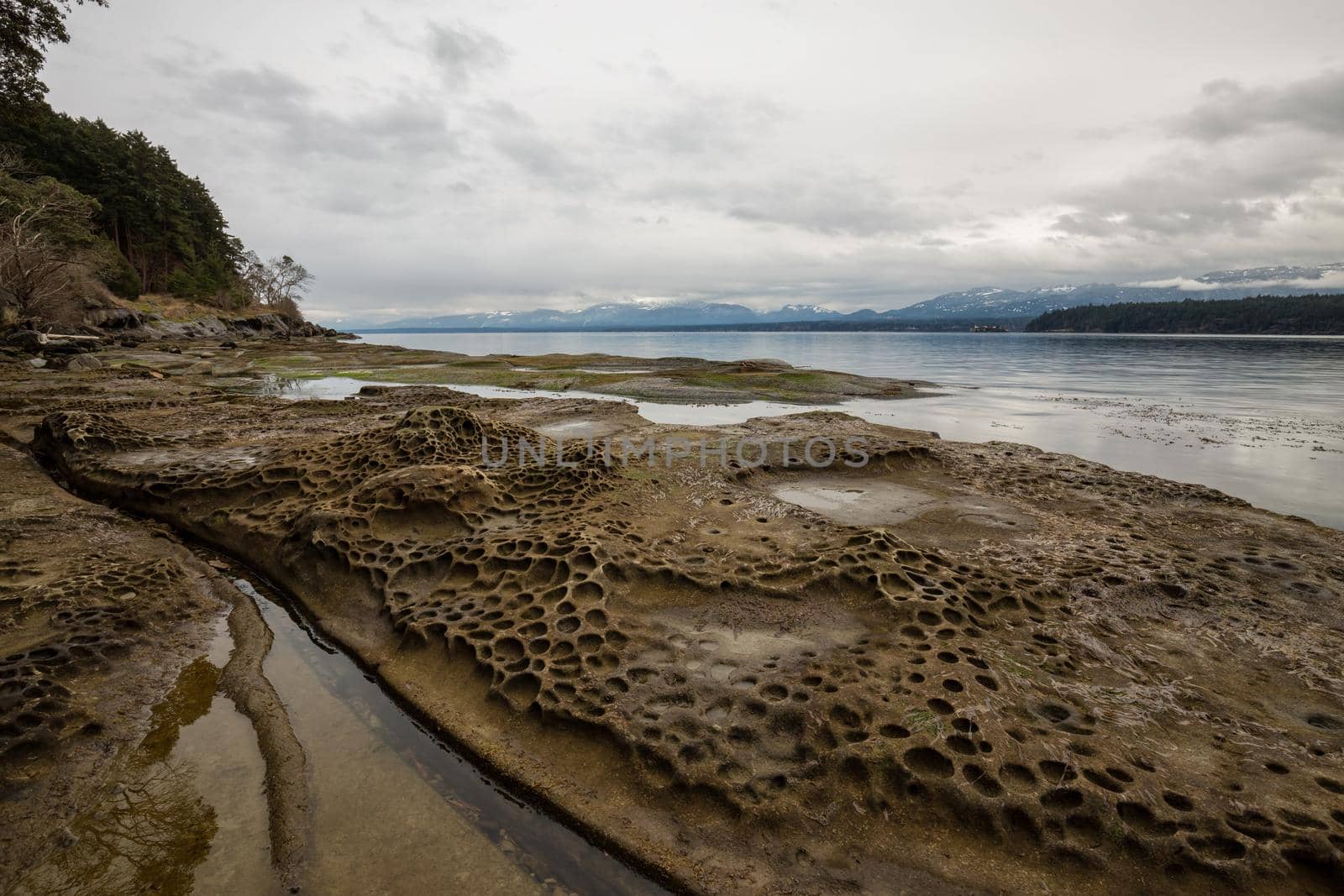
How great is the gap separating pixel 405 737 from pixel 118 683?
2.53 metres

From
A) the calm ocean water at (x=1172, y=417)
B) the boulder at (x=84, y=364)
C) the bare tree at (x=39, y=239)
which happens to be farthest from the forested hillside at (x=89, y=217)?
the calm ocean water at (x=1172, y=417)

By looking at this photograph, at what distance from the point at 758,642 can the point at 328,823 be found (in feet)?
11.8

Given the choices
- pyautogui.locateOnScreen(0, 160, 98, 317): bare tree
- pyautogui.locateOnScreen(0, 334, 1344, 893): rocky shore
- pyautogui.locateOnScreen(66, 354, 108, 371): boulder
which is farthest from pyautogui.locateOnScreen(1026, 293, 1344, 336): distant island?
pyautogui.locateOnScreen(0, 160, 98, 317): bare tree

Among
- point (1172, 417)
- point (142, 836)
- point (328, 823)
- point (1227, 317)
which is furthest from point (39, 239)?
point (1227, 317)

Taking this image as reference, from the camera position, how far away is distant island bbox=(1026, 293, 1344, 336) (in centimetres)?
10475

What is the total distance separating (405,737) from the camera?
4.64 meters

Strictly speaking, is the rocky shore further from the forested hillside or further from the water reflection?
the forested hillside

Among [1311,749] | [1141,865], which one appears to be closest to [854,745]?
[1141,865]

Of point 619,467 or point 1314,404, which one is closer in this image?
point 619,467

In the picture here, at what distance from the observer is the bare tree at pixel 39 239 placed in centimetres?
3138

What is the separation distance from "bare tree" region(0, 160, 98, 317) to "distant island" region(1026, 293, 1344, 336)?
16060 cm

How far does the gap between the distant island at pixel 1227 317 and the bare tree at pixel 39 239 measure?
160598mm

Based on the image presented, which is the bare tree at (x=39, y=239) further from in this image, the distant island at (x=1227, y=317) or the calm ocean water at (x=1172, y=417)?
the distant island at (x=1227, y=317)

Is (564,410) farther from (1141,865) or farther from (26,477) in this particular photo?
(1141,865)
